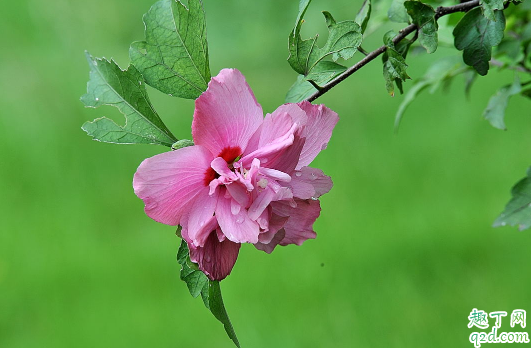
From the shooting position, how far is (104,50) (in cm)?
238

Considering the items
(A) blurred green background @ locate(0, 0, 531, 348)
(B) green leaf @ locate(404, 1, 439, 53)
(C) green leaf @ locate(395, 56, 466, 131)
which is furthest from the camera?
(A) blurred green background @ locate(0, 0, 531, 348)

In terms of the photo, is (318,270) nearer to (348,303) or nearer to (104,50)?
(348,303)

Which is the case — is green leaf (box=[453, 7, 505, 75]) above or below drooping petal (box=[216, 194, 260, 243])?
above

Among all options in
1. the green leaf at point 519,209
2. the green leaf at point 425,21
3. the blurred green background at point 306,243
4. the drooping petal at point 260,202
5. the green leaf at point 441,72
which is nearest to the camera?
the drooping petal at point 260,202

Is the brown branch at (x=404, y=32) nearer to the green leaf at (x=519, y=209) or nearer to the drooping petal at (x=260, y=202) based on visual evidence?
the drooping petal at (x=260, y=202)

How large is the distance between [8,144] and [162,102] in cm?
51

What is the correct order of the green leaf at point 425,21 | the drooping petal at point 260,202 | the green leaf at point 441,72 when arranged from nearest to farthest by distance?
the drooping petal at point 260,202 → the green leaf at point 425,21 → the green leaf at point 441,72

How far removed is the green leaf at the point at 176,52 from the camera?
42cm

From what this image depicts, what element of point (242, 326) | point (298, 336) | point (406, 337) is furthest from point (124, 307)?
point (406, 337)

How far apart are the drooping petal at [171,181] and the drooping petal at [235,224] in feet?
0.06

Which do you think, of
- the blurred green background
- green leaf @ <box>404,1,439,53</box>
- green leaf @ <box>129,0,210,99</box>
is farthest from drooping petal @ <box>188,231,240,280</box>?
the blurred green background

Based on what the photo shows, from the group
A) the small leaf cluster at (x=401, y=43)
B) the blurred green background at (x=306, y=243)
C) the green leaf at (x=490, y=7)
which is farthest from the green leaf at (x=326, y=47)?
the blurred green background at (x=306, y=243)

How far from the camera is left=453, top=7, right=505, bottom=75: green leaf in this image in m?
0.49

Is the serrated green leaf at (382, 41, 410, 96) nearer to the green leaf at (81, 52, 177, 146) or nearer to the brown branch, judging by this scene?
the brown branch
